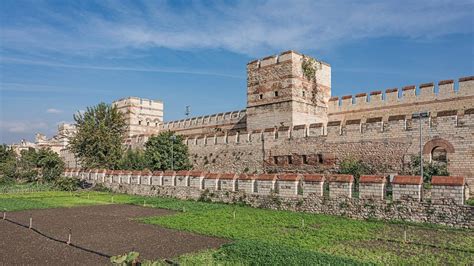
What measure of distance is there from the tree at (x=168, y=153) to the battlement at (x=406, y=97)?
1065cm

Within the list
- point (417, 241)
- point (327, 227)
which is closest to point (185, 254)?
point (327, 227)

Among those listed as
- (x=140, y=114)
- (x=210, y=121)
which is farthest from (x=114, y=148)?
(x=140, y=114)

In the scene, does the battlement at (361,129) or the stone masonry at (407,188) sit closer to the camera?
the stone masonry at (407,188)

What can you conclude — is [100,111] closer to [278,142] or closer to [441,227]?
[278,142]

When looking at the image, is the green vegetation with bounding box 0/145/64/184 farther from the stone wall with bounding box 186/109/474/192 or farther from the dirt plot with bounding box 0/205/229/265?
the dirt plot with bounding box 0/205/229/265

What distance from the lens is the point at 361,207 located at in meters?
12.9

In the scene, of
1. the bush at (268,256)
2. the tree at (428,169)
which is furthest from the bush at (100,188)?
the bush at (268,256)

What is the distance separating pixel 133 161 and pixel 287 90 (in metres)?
14.5

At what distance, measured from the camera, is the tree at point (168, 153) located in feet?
89.2

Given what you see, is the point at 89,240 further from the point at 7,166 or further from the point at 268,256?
the point at 7,166

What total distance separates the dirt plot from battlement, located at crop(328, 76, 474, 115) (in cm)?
1565

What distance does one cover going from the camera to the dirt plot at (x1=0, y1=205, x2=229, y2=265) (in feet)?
27.3

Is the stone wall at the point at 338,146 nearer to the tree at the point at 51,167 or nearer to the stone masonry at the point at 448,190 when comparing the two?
the stone masonry at the point at 448,190

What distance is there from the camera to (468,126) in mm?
16391
